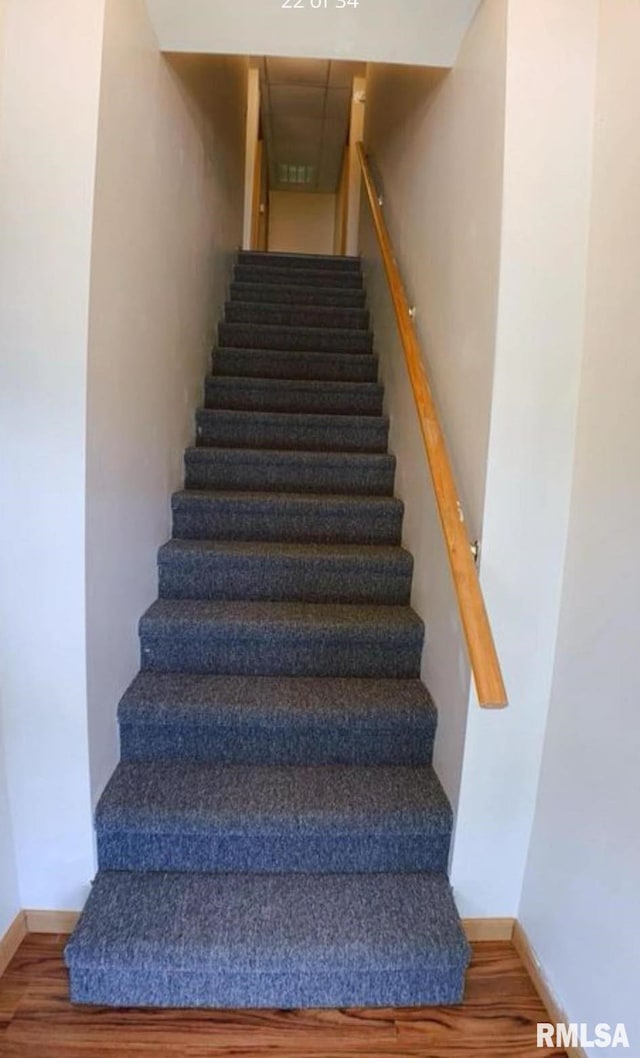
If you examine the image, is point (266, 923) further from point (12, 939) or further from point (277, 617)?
point (277, 617)

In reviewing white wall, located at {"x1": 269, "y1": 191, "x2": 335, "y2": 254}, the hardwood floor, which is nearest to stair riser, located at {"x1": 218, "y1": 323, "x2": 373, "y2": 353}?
the hardwood floor

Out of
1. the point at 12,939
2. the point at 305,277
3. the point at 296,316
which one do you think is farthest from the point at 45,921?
the point at 305,277

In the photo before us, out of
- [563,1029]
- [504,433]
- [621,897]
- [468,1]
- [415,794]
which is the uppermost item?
[468,1]

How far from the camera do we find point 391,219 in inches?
118

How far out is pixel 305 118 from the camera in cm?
582

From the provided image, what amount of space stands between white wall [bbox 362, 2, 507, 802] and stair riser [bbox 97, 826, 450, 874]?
0.21m

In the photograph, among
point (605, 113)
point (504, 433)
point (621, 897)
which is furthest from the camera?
point (504, 433)

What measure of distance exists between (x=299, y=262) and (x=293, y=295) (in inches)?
26.9

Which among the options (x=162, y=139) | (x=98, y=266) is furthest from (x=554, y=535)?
(x=162, y=139)

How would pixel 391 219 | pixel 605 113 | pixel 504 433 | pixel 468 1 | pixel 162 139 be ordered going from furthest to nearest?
pixel 391 219
pixel 162 139
pixel 468 1
pixel 504 433
pixel 605 113

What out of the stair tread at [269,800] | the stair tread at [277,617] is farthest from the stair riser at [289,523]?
the stair tread at [269,800]

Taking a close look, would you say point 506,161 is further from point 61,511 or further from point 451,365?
point 61,511

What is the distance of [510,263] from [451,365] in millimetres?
405

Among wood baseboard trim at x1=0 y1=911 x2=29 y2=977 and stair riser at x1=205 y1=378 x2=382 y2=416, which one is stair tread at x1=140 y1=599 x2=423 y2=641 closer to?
wood baseboard trim at x1=0 y1=911 x2=29 y2=977
